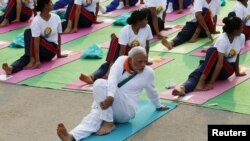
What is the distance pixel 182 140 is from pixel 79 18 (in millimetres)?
4717

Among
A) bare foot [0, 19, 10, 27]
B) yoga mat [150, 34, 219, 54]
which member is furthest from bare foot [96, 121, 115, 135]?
bare foot [0, 19, 10, 27]

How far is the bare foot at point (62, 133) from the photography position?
17.4 ft

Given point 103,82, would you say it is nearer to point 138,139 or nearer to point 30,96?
point 138,139

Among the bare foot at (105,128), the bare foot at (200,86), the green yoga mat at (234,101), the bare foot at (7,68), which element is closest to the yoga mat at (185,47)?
the bare foot at (200,86)

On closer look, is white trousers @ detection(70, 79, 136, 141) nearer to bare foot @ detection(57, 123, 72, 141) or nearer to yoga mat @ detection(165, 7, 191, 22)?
bare foot @ detection(57, 123, 72, 141)

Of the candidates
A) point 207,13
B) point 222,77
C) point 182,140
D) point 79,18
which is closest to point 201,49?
point 207,13

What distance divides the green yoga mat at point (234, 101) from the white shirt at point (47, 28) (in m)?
2.70

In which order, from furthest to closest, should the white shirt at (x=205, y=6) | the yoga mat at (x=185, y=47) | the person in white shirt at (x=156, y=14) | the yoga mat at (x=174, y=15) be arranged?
the yoga mat at (x=174, y=15) < the person in white shirt at (x=156, y=14) < the white shirt at (x=205, y=6) < the yoga mat at (x=185, y=47)

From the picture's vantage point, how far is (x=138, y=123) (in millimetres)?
5949

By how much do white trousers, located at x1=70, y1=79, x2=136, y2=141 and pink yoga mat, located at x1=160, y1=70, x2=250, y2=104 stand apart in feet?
2.98

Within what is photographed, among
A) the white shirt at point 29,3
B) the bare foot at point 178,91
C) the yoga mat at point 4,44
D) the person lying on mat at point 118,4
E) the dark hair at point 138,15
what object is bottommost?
the yoga mat at point 4,44

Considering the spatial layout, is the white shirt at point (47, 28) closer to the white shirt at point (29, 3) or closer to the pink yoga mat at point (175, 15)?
the white shirt at point (29, 3)

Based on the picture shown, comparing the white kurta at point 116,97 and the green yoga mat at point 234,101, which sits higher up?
the white kurta at point 116,97

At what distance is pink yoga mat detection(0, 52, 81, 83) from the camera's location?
7.62 metres
